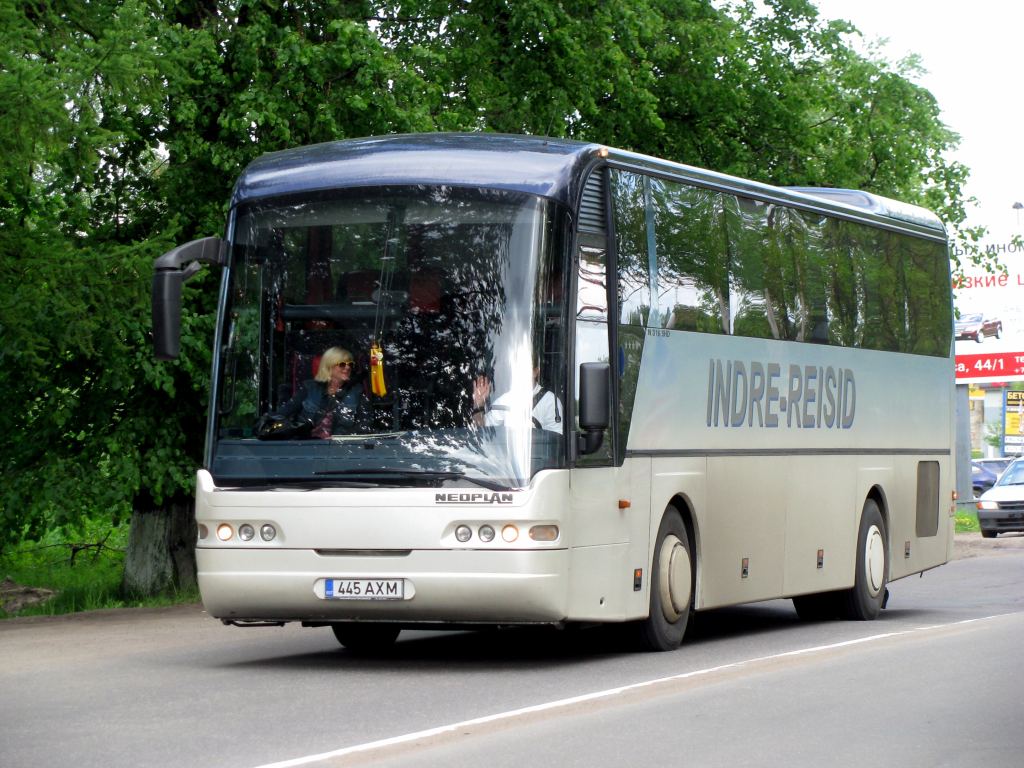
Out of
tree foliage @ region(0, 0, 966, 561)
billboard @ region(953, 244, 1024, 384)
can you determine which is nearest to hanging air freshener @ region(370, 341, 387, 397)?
tree foliage @ region(0, 0, 966, 561)

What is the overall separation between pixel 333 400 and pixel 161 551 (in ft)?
36.4

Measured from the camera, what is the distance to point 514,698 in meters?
11.2

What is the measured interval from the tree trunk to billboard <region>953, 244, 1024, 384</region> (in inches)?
1495

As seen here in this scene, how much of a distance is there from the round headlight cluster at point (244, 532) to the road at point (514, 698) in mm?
880

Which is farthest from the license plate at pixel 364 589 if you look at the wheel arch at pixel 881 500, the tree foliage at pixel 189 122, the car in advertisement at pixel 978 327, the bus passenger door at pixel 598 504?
the car in advertisement at pixel 978 327

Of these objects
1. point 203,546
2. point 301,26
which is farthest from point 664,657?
point 301,26

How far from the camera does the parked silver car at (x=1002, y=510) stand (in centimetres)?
4168

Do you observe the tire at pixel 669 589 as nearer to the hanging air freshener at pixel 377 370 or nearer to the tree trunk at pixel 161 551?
the hanging air freshener at pixel 377 370

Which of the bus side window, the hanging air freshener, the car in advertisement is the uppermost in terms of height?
the car in advertisement

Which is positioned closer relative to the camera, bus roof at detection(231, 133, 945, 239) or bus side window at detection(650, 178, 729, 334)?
bus roof at detection(231, 133, 945, 239)

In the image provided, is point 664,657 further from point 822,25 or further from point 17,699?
point 822,25

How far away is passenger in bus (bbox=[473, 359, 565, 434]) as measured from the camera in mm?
12492

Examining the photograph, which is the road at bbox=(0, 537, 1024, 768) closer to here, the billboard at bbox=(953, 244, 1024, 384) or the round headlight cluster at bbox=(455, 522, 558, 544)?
the round headlight cluster at bbox=(455, 522, 558, 544)

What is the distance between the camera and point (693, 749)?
8.92 metres
